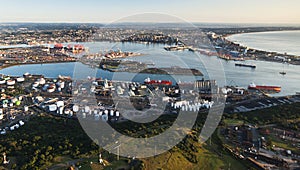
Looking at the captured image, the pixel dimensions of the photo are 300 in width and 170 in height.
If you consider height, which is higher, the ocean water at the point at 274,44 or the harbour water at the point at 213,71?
the ocean water at the point at 274,44

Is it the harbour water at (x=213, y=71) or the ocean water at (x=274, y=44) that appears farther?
the ocean water at (x=274, y=44)

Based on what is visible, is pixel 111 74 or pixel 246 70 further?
pixel 246 70

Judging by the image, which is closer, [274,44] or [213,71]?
[213,71]

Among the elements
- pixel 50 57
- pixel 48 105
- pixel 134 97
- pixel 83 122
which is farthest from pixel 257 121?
pixel 50 57

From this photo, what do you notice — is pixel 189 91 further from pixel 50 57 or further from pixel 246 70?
pixel 50 57

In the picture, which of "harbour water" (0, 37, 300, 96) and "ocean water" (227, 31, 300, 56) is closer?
"harbour water" (0, 37, 300, 96)

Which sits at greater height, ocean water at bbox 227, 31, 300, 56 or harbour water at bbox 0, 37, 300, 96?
ocean water at bbox 227, 31, 300, 56

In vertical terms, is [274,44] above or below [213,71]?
above

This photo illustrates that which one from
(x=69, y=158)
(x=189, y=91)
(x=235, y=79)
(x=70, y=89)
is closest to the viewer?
(x=69, y=158)

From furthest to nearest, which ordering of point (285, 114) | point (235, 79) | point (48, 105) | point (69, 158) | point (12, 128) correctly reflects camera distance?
point (235, 79) → point (48, 105) → point (285, 114) → point (12, 128) → point (69, 158)
